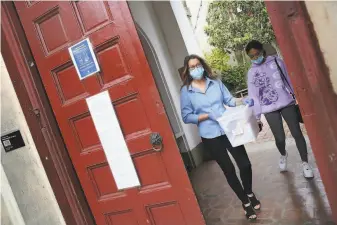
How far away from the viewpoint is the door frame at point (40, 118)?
112 inches

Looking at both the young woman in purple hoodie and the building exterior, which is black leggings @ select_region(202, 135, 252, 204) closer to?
the building exterior

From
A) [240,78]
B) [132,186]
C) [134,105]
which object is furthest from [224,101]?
[240,78]

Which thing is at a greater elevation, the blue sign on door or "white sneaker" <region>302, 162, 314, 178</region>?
the blue sign on door

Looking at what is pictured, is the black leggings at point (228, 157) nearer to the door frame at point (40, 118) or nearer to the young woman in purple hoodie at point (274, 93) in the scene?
the young woman in purple hoodie at point (274, 93)

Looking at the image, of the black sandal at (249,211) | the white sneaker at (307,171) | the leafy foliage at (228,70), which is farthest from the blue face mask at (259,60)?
the leafy foliage at (228,70)

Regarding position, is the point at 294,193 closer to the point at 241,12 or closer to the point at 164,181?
the point at 164,181

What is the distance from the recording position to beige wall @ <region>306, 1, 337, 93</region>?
6.08ft

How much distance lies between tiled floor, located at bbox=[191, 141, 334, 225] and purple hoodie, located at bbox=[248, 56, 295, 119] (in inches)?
34.9

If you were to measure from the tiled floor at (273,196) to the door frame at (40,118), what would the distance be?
1490 millimetres

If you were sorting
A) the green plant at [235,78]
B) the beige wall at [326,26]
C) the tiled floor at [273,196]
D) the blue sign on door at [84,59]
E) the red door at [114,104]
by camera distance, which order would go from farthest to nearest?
1. the green plant at [235,78]
2. the tiled floor at [273,196]
3. the blue sign on door at [84,59]
4. the red door at [114,104]
5. the beige wall at [326,26]

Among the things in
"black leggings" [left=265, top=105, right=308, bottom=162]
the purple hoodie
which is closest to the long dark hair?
the purple hoodie

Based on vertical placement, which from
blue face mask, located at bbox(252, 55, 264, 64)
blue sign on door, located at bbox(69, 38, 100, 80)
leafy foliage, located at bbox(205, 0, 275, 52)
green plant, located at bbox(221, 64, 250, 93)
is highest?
leafy foliage, located at bbox(205, 0, 275, 52)

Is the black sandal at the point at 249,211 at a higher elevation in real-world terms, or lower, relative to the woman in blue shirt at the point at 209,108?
lower

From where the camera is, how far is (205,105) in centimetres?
301
